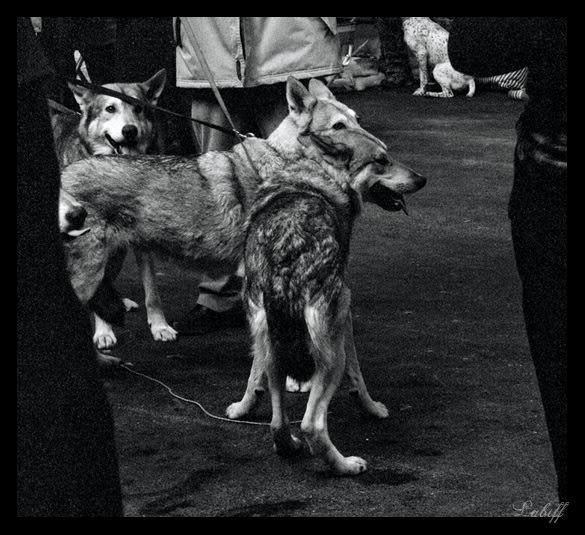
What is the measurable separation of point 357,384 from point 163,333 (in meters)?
1.54

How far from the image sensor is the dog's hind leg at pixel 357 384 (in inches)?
172

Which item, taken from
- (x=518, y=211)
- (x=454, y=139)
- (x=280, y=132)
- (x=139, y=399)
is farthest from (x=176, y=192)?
(x=454, y=139)

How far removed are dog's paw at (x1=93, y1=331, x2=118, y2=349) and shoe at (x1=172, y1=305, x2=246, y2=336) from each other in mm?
348

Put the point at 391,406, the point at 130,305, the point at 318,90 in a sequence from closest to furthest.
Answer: the point at 391,406 → the point at 318,90 → the point at 130,305

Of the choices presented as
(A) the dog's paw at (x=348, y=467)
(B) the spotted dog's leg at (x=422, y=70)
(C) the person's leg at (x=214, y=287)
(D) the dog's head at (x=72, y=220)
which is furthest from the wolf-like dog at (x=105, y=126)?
(B) the spotted dog's leg at (x=422, y=70)

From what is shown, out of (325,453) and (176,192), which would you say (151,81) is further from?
(325,453)

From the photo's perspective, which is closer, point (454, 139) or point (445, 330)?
point (445, 330)

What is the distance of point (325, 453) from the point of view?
3.87m

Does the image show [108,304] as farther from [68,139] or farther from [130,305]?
[68,139]

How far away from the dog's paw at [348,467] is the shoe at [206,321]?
1.90 meters

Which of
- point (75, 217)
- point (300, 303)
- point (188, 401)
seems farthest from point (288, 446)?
point (75, 217)

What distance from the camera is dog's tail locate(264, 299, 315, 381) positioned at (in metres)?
3.92

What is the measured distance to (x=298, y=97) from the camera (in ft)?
15.8

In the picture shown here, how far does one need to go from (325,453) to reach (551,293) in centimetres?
168
